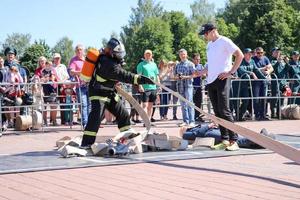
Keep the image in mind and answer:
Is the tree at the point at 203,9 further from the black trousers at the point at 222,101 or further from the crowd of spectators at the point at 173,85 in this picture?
the black trousers at the point at 222,101

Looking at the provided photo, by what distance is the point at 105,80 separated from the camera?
8.66m

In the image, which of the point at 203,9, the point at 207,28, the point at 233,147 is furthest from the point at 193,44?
the point at 233,147

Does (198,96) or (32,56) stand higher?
(32,56)

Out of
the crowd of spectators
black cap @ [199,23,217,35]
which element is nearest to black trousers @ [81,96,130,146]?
black cap @ [199,23,217,35]

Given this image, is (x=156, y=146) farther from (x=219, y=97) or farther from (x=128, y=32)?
(x=128, y=32)

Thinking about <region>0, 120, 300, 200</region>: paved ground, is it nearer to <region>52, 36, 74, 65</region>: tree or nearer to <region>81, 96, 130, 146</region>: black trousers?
<region>81, 96, 130, 146</region>: black trousers

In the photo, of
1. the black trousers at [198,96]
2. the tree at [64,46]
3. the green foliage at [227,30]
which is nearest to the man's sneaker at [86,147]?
the black trousers at [198,96]

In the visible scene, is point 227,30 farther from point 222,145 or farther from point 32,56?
point 222,145

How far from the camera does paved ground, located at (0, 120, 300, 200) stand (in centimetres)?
542

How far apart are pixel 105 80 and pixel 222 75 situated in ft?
5.86

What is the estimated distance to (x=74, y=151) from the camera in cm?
825

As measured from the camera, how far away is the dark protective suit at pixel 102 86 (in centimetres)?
849

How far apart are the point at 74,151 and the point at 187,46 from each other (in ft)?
218

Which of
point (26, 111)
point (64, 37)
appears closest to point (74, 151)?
point (26, 111)
